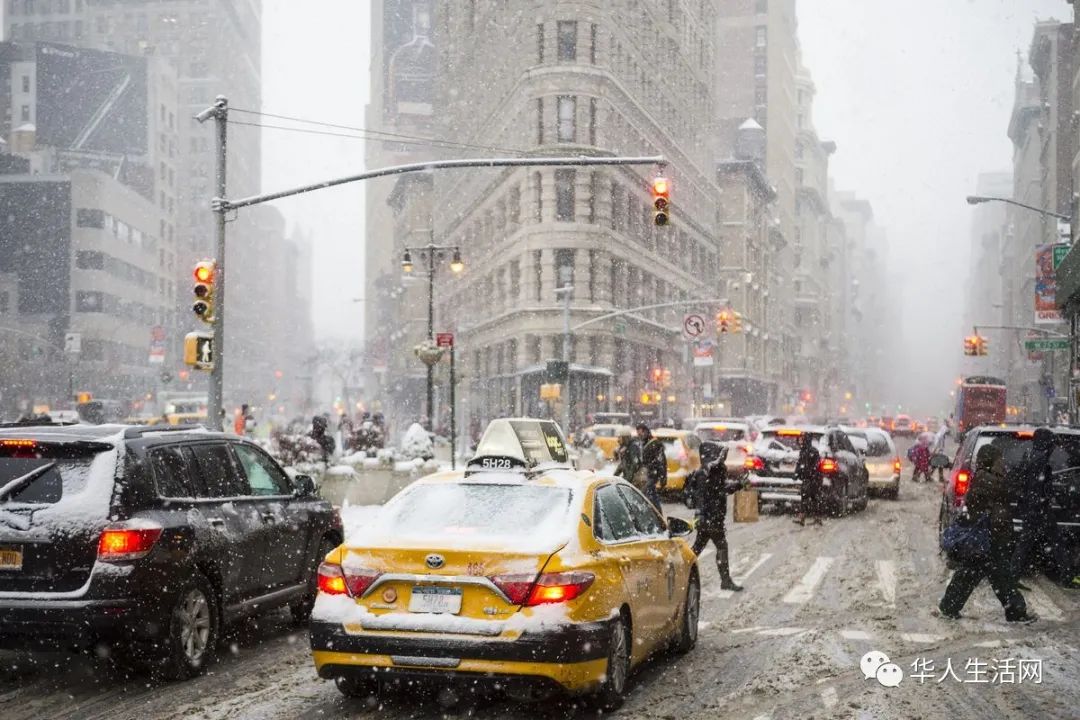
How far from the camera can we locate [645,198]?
69375 millimetres

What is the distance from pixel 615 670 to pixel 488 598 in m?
0.98

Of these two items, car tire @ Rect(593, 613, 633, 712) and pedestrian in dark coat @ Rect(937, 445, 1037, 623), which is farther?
pedestrian in dark coat @ Rect(937, 445, 1037, 623)

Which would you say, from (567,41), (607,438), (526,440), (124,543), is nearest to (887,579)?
(124,543)

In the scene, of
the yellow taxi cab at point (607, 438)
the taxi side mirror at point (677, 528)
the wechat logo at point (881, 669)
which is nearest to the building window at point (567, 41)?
the yellow taxi cab at point (607, 438)

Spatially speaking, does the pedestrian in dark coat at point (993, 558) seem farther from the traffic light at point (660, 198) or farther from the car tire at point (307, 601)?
the traffic light at point (660, 198)

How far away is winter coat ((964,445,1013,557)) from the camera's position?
11.2 meters

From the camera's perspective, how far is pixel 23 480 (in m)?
8.03

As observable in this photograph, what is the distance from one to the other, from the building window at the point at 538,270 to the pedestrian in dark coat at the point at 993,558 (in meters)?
50.0

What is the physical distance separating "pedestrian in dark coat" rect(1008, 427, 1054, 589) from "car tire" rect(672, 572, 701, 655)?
16.0 feet

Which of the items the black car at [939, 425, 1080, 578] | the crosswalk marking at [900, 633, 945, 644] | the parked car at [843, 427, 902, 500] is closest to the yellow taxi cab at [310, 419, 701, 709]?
the crosswalk marking at [900, 633, 945, 644]

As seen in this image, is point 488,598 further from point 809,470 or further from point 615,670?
point 809,470

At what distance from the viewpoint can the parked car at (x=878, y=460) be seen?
2850 centimetres

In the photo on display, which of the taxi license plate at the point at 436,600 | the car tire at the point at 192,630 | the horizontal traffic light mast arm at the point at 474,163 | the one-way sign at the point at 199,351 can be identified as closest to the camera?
the taxi license plate at the point at 436,600

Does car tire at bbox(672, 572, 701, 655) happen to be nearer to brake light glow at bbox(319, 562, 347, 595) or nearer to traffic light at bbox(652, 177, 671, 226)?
brake light glow at bbox(319, 562, 347, 595)
